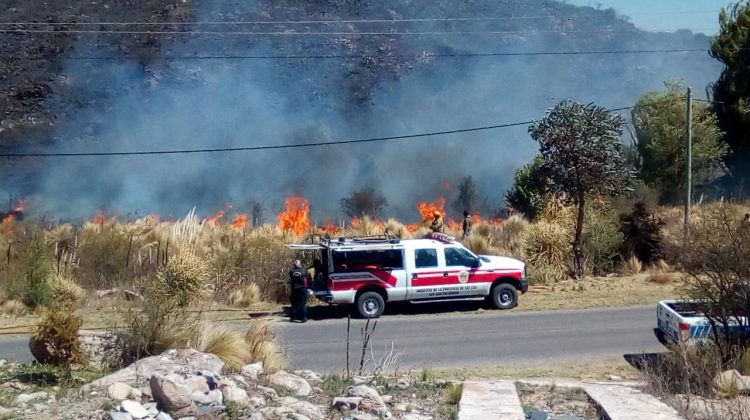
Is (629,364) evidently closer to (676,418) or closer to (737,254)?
(737,254)

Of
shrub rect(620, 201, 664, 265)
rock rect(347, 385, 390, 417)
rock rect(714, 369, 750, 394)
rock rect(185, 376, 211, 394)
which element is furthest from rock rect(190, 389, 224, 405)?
shrub rect(620, 201, 664, 265)

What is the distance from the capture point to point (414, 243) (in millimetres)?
22406

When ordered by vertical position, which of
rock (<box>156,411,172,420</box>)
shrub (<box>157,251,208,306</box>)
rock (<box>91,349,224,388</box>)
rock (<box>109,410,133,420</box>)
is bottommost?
rock (<box>156,411,172,420</box>)

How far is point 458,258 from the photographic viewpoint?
22547 mm

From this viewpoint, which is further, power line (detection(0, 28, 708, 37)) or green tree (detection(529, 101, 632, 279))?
power line (detection(0, 28, 708, 37))

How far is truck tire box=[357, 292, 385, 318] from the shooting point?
21.8 meters

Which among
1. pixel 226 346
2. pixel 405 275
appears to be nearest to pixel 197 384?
pixel 226 346

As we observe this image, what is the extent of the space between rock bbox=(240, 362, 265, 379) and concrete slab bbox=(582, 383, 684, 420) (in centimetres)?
403

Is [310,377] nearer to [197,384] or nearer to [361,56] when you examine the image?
[197,384]

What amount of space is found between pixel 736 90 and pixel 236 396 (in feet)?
137

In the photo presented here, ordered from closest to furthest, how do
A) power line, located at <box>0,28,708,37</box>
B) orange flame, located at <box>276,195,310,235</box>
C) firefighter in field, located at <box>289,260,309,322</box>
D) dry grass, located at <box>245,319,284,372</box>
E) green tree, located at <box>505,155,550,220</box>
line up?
1. dry grass, located at <box>245,319,284,372</box>
2. firefighter in field, located at <box>289,260,309,322</box>
3. green tree, located at <box>505,155,550,220</box>
4. orange flame, located at <box>276,195,310,235</box>
5. power line, located at <box>0,28,708,37</box>

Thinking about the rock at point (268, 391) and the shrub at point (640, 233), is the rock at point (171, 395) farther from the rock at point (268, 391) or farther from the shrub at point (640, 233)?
the shrub at point (640, 233)

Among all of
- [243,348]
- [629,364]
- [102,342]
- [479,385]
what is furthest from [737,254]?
[102,342]

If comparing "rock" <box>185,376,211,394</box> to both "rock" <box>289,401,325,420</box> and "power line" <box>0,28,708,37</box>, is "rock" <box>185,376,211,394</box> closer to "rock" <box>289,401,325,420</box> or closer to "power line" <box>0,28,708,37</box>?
"rock" <box>289,401,325,420</box>
